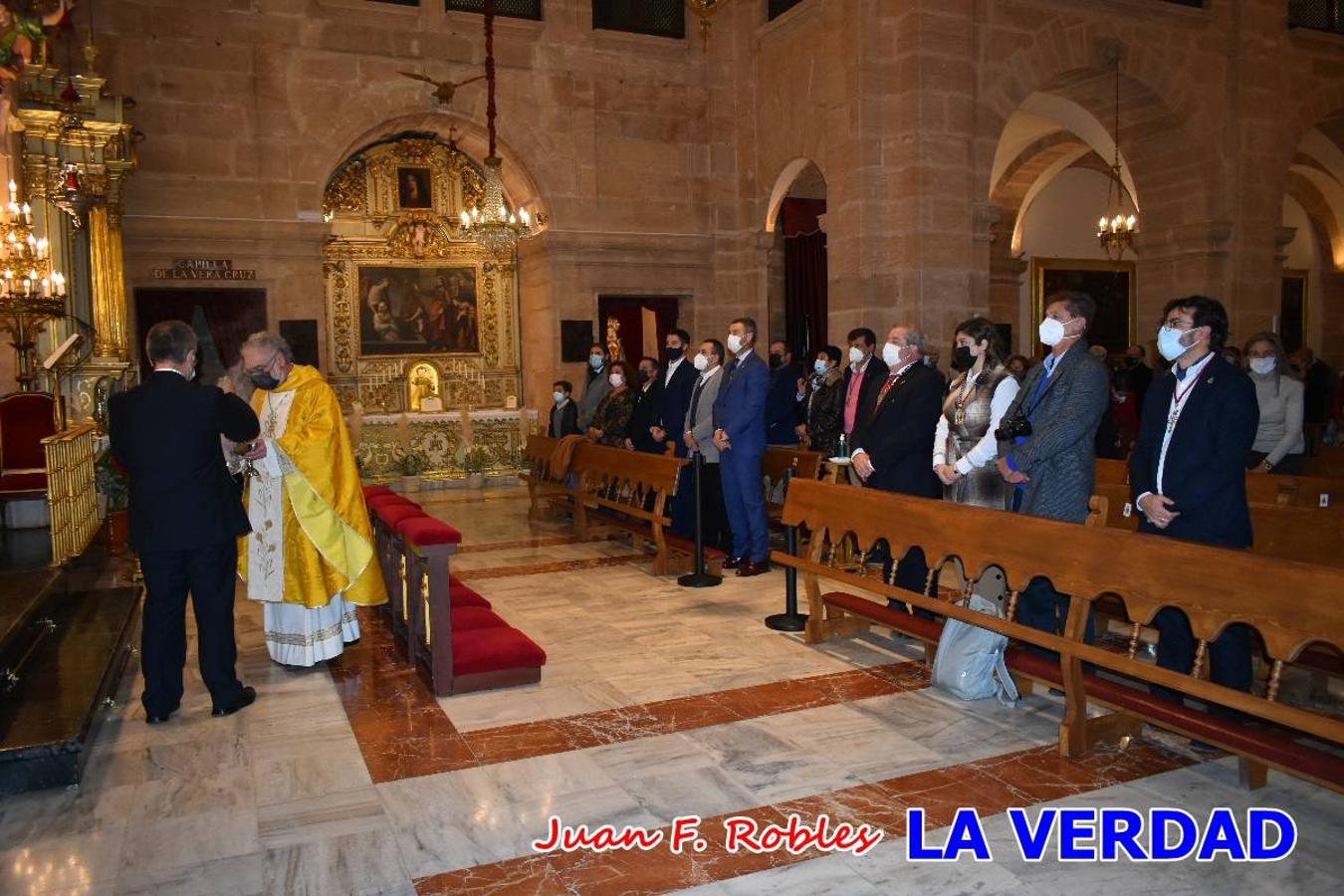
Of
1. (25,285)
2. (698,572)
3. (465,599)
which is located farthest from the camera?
(25,285)

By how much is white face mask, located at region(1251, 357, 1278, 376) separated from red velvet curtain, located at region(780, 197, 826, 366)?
28.8 feet

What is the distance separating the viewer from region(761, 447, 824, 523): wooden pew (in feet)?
24.8

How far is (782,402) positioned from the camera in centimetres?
955

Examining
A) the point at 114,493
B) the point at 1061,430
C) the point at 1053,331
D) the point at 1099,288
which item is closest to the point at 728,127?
the point at 1099,288

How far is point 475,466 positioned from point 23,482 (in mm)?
6360

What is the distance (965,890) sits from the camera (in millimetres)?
2926

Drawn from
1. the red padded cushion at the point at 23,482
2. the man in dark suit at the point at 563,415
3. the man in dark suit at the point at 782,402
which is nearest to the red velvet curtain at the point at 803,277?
the man in dark suit at the point at 563,415

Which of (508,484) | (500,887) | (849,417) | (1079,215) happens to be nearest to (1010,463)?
(849,417)

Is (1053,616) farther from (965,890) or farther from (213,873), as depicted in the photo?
(213,873)

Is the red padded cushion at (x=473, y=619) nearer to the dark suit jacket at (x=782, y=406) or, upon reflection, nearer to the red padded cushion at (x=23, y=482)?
the dark suit jacket at (x=782, y=406)

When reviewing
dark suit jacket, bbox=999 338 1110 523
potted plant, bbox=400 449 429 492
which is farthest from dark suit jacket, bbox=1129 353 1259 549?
potted plant, bbox=400 449 429 492

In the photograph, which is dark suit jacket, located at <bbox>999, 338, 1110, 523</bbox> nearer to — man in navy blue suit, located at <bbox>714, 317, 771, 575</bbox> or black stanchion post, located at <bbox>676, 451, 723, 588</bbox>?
man in navy blue suit, located at <bbox>714, 317, 771, 575</bbox>

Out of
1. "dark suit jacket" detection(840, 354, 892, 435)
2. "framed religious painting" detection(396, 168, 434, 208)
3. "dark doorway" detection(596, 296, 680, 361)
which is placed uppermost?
"framed religious painting" detection(396, 168, 434, 208)

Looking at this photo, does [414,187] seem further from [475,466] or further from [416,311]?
[475,466]
